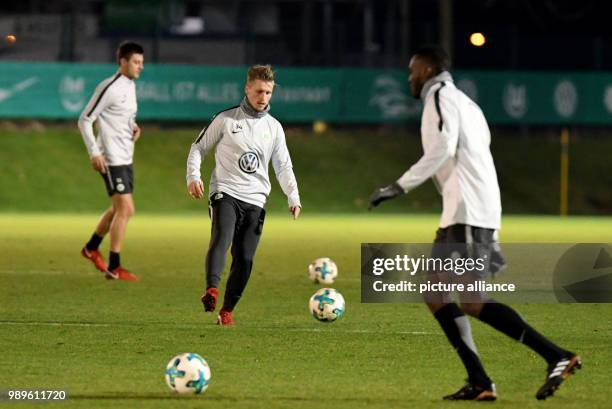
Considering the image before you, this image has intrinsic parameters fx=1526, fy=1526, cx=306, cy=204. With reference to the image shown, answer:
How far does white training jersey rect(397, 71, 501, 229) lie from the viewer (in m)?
8.41

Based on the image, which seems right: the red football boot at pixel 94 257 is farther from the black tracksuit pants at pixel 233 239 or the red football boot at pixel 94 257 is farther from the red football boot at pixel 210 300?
the red football boot at pixel 210 300

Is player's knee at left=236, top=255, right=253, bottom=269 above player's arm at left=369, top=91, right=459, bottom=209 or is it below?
below

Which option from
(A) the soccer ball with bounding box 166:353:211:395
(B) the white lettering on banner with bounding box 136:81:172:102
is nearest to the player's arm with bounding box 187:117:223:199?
(A) the soccer ball with bounding box 166:353:211:395

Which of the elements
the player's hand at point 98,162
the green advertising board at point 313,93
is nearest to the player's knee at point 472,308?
the player's hand at point 98,162

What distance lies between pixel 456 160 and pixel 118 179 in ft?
27.0

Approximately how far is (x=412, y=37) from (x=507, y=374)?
31.6 meters

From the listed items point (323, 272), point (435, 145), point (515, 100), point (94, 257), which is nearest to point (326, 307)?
point (323, 272)

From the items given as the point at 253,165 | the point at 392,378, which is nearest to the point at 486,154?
the point at 392,378

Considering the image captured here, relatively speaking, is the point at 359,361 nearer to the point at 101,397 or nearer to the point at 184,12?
the point at 101,397

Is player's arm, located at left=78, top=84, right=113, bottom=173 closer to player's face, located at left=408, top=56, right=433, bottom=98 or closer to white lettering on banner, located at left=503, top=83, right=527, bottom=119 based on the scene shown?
player's face, located at left=408, top=56, right=433, bottom=98

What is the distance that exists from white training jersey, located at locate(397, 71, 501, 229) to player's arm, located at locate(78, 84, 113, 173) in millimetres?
7312

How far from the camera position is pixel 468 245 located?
27.8 ft

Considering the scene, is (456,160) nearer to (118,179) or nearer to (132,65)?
(132,65)

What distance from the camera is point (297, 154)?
1448 inches
